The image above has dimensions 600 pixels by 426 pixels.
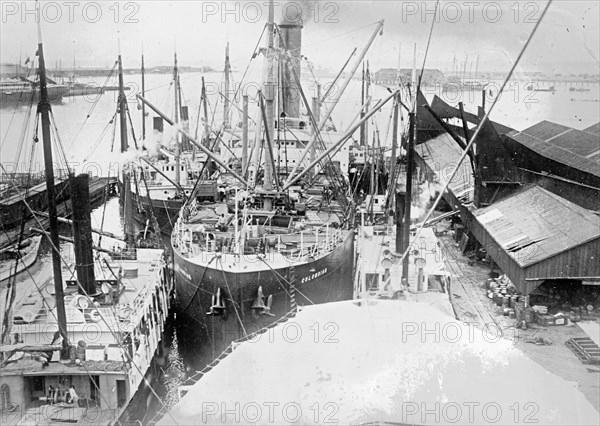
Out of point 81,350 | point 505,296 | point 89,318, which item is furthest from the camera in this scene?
point 505,296

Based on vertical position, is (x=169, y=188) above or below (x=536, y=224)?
below

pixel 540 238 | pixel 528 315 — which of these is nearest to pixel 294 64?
pixel 540 238

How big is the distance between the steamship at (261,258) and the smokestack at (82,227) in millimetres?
3427

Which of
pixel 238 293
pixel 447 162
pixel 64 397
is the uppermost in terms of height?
pixel 447 162

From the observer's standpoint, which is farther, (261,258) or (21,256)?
(21,256)

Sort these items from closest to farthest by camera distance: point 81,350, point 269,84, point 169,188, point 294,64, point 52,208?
point 52,208 < point 81,350 < point 269,84 < point 169,188 < point 294,64

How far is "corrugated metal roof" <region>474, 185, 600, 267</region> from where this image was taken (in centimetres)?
1642

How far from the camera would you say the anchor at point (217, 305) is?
17.2 metres

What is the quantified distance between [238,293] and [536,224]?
9285 millimetres

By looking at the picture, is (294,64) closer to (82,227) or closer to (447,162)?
(447,162)

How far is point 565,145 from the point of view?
97.7 ft

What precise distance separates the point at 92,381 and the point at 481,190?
15.8 m

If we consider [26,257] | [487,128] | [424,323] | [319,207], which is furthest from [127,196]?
[424,323]

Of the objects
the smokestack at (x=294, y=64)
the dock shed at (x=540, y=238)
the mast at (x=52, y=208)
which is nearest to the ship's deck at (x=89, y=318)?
the mast at (x=52, y=208)
